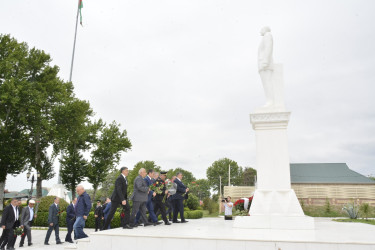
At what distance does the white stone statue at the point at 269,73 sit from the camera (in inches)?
352

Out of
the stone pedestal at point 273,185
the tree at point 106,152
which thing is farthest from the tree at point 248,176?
the stone pedestal at point 273,185

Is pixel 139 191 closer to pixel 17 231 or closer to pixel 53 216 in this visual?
pixel 17 231

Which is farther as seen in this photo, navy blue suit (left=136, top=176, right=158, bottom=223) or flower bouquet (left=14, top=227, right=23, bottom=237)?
navy blue suit (left=136, top=176, right=158, bottom=223)

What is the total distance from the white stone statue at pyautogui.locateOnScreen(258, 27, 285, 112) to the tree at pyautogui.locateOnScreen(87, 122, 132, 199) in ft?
97.0

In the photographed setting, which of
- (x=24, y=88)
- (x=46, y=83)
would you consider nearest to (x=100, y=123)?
(x=46, y=83)

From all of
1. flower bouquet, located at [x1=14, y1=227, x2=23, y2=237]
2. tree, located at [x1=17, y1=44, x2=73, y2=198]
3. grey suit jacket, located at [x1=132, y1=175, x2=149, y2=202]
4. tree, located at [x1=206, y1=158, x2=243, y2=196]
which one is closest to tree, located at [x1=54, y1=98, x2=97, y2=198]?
tree, located at [x1=17, y1=44, x2=73, y2=198]

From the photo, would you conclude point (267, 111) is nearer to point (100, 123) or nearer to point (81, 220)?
point (81, 220)

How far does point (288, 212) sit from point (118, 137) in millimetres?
31889

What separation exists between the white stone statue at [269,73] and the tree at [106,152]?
29.6 metres

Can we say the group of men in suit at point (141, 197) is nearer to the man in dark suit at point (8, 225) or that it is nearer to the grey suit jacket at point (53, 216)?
the man in dark suit at point (8, 225)

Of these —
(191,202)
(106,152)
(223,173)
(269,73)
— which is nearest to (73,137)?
(106,152)

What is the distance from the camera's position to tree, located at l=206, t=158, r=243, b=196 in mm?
74625

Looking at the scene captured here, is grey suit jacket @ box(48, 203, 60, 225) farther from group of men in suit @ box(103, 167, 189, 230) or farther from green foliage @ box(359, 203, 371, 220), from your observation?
green foliage @ box(359, 203, 371, 220)

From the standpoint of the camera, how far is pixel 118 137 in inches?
1458
